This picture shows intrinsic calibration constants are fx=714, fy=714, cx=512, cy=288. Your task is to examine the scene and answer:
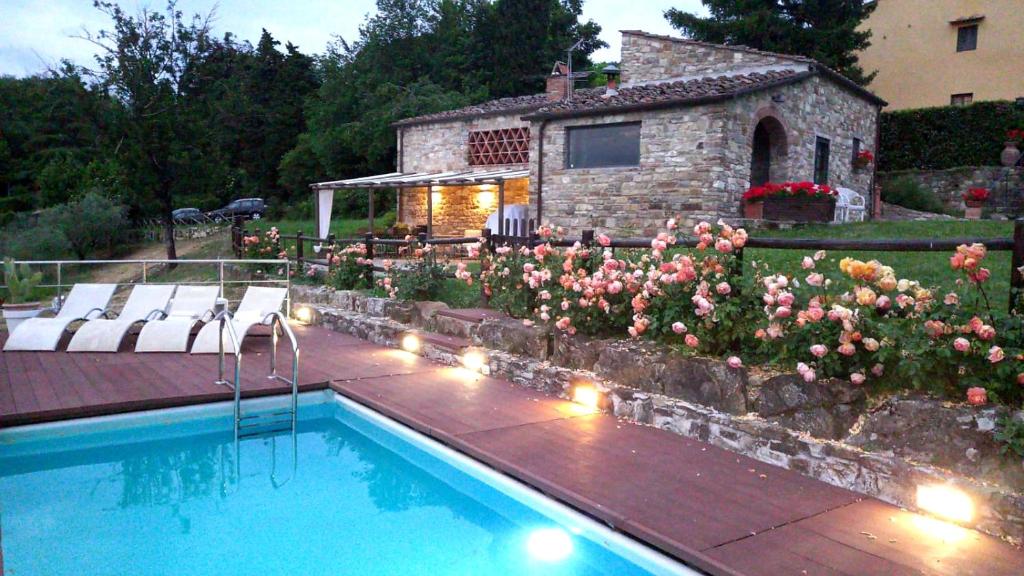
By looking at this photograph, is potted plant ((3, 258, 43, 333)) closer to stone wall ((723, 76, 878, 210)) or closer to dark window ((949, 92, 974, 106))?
stone wall ((723, 76, 878, 210))

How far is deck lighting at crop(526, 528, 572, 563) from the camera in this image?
11.9 ft

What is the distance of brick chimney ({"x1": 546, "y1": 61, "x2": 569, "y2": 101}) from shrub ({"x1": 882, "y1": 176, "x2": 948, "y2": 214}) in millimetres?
9184

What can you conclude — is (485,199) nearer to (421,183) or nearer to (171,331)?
(421,183)

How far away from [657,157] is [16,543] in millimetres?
11929

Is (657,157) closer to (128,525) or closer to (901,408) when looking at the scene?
(901,408)

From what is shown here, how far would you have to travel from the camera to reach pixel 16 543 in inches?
144

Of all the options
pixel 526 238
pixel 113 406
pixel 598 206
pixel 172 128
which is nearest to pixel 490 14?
pixel 172 128

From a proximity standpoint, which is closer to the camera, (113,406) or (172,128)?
(113,406)

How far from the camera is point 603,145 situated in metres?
14.5

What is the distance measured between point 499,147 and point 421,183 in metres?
3.15

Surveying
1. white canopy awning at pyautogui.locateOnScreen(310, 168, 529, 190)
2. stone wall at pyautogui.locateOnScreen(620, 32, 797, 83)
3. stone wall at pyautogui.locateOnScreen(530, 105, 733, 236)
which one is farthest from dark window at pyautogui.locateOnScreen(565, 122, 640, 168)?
stone wall at pyautogui.locateOnScreen(620, 32, 797, 83)

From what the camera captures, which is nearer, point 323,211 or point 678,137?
point 678,137

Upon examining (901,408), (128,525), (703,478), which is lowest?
(128,525)

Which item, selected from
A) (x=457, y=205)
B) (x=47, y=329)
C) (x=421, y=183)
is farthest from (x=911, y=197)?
(x=47, y=329)
